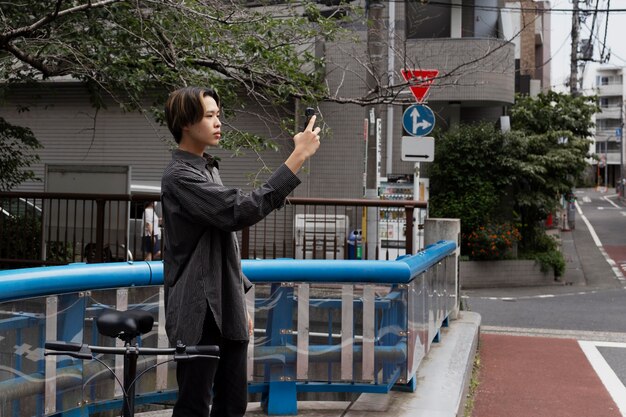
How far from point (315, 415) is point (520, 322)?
7.54 m

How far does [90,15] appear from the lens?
8.94 meters

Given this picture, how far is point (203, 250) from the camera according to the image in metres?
3.02

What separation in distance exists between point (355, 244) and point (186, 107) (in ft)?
21.4

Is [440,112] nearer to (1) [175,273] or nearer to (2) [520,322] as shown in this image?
(2) [520,322]

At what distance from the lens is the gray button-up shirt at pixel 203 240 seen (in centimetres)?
287

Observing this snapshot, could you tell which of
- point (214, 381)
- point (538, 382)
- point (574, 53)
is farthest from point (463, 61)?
point (574, 53)

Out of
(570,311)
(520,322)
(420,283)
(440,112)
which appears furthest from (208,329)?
(440,112)

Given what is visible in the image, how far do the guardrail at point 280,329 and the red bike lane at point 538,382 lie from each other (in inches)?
46.6

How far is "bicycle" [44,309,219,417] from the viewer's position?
2467mm

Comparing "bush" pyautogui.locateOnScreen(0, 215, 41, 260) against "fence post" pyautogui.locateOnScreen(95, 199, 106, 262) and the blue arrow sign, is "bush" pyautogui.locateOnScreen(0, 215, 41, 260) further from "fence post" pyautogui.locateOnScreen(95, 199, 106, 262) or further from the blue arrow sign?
the blue arrow sign

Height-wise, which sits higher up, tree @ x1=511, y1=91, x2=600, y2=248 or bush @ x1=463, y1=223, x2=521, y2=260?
tree @ x1=511, y1=91, x2=600, y2=248

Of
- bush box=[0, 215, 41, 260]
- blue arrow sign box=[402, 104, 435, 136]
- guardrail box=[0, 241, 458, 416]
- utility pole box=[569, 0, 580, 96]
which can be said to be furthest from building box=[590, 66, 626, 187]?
guardrail box=[0, 241, 458, 416]

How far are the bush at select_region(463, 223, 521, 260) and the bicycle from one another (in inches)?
633

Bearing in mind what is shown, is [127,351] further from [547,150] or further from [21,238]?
[547,150]
